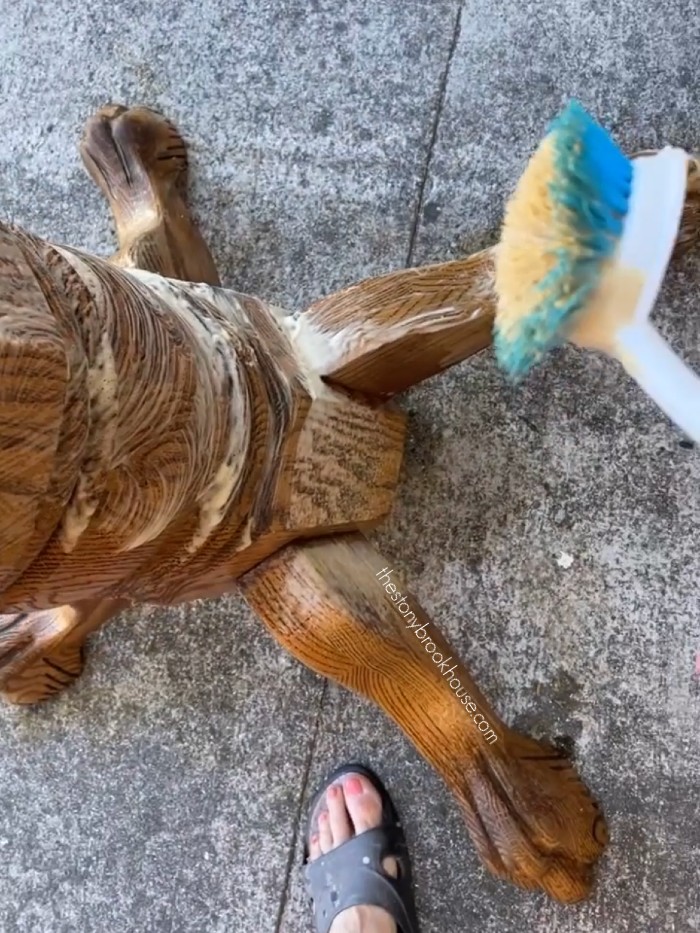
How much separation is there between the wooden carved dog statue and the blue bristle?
0.21 m

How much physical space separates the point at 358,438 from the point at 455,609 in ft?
1.04

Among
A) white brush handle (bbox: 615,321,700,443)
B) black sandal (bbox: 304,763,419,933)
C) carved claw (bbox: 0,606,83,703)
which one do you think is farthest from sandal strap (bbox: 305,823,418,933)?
white brush handle (bbox: 615,321,700,443)

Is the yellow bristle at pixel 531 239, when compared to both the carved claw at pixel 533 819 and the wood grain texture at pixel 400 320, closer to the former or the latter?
the wood grain texture at pixel 400 320

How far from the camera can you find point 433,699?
0.89m

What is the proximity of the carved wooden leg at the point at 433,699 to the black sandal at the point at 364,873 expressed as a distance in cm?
19

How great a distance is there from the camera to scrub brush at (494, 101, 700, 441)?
0.60 m

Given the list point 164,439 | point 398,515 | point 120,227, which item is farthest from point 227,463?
point 120,227

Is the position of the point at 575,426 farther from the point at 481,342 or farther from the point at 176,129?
the point at 176,129

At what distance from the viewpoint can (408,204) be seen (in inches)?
44.9

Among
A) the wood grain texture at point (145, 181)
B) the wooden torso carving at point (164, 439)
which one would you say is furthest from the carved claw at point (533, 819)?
the wood grain texture at point (145, 181)

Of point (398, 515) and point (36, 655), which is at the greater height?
point (398, 515)

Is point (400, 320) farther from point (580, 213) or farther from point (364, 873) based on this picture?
point (364, 873)

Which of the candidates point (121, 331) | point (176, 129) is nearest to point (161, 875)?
point (121, 331)

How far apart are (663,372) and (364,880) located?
2.69 feet
